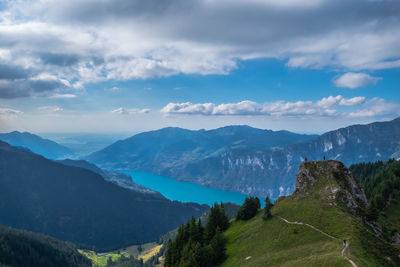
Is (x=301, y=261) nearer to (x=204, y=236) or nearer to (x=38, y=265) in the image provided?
(x=204, y=236)

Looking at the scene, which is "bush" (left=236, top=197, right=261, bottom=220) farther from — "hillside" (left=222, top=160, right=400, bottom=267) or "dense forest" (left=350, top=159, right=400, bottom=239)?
"dense forest" (left=350, top=159, right=400, bottom=239)

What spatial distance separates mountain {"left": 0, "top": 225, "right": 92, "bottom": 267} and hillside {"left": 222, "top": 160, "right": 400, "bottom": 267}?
164m

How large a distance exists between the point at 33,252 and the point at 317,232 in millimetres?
200065

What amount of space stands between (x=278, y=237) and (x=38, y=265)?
186 metres

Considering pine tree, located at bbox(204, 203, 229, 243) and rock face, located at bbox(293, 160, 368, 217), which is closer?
rock face, located at bbox(293, 160, 368, 217)

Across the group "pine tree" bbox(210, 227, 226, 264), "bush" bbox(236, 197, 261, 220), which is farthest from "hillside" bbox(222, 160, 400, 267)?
"bush" bbox(236, 197, 261, 220)

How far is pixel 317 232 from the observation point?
43.5 metres

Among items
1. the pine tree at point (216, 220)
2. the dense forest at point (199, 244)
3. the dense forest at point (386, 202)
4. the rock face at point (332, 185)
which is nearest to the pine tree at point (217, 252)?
the dense forest at point (199, 244)

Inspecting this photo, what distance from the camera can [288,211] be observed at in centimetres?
5859

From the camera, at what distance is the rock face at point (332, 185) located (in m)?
53.6

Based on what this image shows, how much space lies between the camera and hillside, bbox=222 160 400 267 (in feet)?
111

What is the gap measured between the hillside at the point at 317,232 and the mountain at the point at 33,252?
164 m

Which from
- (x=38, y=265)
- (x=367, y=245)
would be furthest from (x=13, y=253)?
(x=367, y=245)

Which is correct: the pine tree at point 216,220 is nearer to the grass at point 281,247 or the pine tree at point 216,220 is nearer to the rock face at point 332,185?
the grass at point 281,247
